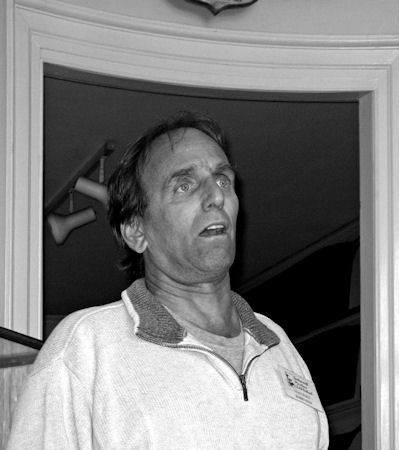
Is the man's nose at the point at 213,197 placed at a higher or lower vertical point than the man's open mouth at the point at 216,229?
higher

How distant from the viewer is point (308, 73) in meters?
2.99

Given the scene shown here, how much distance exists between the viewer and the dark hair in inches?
60.1

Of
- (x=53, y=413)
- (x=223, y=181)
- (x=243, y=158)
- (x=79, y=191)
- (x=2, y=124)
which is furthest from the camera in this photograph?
(x=243, y=158)

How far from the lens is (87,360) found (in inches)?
52.0

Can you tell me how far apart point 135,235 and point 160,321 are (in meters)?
0.20

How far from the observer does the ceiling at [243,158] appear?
381 centimetres

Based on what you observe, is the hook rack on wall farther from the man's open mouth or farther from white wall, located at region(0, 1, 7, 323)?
the man's open mouth

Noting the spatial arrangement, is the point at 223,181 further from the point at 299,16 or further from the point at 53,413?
the point at 299,16

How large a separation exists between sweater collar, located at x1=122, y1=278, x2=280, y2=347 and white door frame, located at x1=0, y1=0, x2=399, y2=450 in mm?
1198

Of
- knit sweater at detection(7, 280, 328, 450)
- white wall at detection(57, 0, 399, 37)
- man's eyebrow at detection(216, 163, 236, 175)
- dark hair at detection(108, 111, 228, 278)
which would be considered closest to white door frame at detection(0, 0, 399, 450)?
white wall at detection(57, 0, 399, 37)

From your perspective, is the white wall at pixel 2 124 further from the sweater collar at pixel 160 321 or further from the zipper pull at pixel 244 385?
the zipper pull at pixel 244 385

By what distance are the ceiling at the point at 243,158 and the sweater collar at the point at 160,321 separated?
139 centimetres

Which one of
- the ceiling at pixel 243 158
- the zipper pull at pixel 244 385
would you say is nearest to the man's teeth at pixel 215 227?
the zipper pull at pixel 244 385

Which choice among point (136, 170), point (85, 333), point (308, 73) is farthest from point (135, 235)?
point (308, 73)
